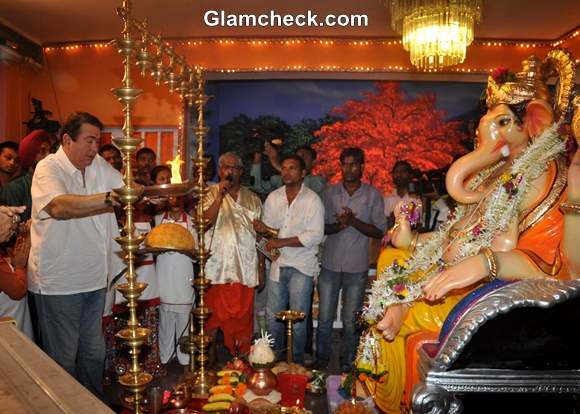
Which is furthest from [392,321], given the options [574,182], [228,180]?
[228,180]

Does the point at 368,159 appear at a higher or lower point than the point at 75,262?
higher

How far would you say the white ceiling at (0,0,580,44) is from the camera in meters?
6.20

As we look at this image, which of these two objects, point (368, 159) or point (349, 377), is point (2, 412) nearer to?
point (349, 377)

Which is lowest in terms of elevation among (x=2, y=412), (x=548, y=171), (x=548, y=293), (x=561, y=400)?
(x=561, y=400)

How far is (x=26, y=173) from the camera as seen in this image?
514cm

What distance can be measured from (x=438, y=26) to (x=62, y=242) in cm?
367

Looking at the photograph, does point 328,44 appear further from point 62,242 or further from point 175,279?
point 62,242

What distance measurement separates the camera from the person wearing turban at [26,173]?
4664 millimetres

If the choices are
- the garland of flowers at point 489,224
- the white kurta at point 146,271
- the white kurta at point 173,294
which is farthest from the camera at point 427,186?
the garland of flowers at point 489,224

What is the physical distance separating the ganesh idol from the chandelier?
1953mm

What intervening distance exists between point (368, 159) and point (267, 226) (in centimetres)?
307

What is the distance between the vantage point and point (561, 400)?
2363mm

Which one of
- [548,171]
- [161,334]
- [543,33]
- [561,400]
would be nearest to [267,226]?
[161,334]

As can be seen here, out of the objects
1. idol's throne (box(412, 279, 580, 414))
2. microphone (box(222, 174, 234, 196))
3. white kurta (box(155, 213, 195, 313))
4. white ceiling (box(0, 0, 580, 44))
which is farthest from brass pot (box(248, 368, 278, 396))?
white ceiling (box(0, 0, 580, 44))
